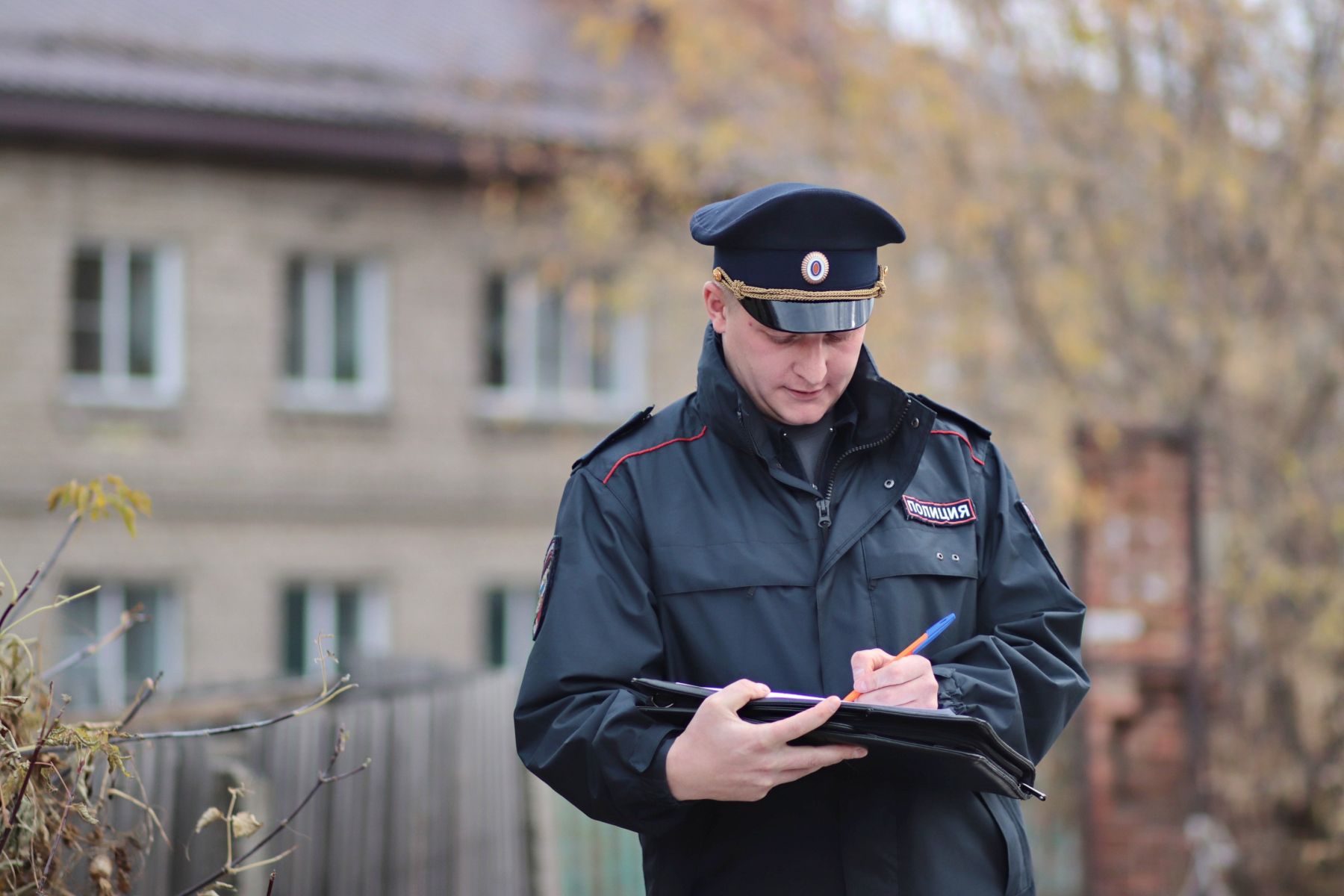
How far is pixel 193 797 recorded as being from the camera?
13.2 feet

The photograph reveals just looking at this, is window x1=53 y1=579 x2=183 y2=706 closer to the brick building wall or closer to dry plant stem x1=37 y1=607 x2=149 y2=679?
the brick building wall

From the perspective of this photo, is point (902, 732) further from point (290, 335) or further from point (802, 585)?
point (290, 335)

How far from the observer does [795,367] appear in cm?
248

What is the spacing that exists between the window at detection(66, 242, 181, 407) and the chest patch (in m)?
13.2

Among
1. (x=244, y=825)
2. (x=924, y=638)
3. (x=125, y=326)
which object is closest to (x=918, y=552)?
(x=924, y=638)

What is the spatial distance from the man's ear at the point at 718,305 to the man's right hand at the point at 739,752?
647mm

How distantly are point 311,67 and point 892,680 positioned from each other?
14276 mm

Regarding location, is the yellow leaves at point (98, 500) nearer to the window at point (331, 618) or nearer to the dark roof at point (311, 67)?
the dark roof at point (311, 67)

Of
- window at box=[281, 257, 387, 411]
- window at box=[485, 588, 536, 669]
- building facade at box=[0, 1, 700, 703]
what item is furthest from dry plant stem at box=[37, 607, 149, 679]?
window at box=[485, 588, 536, 669]

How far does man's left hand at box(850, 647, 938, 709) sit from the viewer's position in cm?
227

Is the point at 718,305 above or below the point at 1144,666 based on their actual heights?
above

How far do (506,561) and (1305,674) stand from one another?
8.90 metres

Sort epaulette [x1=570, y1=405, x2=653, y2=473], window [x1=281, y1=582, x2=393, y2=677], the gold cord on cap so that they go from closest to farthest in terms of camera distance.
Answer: the gold cord on cap → epaulette [x1=570, y1=405, x2=653, y2=473] → window [x1=281, y1=582, x2=393, y2=677]

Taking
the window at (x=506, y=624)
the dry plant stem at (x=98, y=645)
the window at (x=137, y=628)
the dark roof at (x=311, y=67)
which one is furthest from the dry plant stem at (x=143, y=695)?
the window at (x=506, y=624)
